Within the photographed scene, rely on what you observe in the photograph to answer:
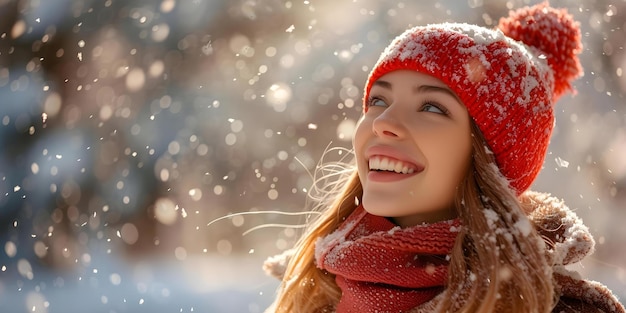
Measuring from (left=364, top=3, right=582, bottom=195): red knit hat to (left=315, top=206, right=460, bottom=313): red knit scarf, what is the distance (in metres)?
0.30

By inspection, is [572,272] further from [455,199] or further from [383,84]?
[383,84]

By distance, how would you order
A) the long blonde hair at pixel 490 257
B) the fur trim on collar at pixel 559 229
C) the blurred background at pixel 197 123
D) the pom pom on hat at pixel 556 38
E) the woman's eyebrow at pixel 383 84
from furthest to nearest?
1. the blurred background at pixel 197 123
2. the pom pom on hat at pixel 556 38
3. the woman's eyebrow at pixel 383 84
4. the fur trim on collar at pixel 559 229
5. the long blonde hair at pixel 490 257

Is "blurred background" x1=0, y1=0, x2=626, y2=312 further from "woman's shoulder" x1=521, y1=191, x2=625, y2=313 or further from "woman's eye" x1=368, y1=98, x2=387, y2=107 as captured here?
"woman's shoulder" x1=521, y1=191, x2=625, y2=313

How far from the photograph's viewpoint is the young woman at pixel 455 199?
153 centimetres

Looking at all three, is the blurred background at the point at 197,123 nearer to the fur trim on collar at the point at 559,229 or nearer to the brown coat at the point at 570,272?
the fur trim on collar at the point at 559,229

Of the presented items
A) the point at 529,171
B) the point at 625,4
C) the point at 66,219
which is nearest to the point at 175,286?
the point at 66,219

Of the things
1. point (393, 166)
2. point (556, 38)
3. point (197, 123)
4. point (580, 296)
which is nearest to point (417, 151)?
point (393, 166)

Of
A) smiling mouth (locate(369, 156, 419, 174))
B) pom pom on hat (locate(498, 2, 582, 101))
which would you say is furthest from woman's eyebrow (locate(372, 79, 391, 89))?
A: pom pom on hat (locate(498, 2, 582, 101))

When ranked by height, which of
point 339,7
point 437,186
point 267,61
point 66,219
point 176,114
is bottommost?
point 66,219

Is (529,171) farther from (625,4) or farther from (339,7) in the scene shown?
(625,4)

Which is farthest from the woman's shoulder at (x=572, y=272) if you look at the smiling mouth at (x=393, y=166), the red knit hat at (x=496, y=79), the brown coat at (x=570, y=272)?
the smiling mouth at (x=393, y=166)

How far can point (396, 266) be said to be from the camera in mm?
1551

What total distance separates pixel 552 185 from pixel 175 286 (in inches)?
133

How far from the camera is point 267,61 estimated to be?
649 cm
